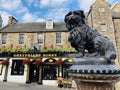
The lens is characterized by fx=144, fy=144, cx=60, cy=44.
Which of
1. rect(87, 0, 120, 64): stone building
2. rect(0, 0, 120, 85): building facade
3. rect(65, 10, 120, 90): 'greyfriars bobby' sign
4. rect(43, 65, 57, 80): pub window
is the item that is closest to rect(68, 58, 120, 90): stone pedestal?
rect(65, 10, 120, 90): 'greyfriars bobby' sign

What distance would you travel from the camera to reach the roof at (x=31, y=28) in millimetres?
21834

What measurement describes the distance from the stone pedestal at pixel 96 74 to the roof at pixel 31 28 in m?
19.6

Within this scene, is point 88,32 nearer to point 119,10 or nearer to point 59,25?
point 59,25

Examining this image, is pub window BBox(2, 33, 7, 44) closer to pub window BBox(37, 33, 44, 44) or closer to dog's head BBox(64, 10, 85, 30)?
pub window BBox(37, 33, 44, 44)

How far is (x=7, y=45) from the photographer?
71.7 feet

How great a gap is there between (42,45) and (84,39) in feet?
64.3

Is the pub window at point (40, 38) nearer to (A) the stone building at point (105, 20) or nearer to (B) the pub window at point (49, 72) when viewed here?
(B) the pub window at point (49, 72)

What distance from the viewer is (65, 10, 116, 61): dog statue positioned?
6.45ft

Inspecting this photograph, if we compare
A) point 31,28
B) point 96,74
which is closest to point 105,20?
point 31,28

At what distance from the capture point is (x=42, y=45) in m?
21.4

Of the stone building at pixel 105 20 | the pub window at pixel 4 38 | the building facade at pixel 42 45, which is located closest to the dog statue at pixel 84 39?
the building facade at pixel 42 45

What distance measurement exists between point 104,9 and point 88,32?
2189cm

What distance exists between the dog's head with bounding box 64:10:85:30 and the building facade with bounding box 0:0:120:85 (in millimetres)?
16327

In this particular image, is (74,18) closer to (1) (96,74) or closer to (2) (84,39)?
(2) (84,39)
